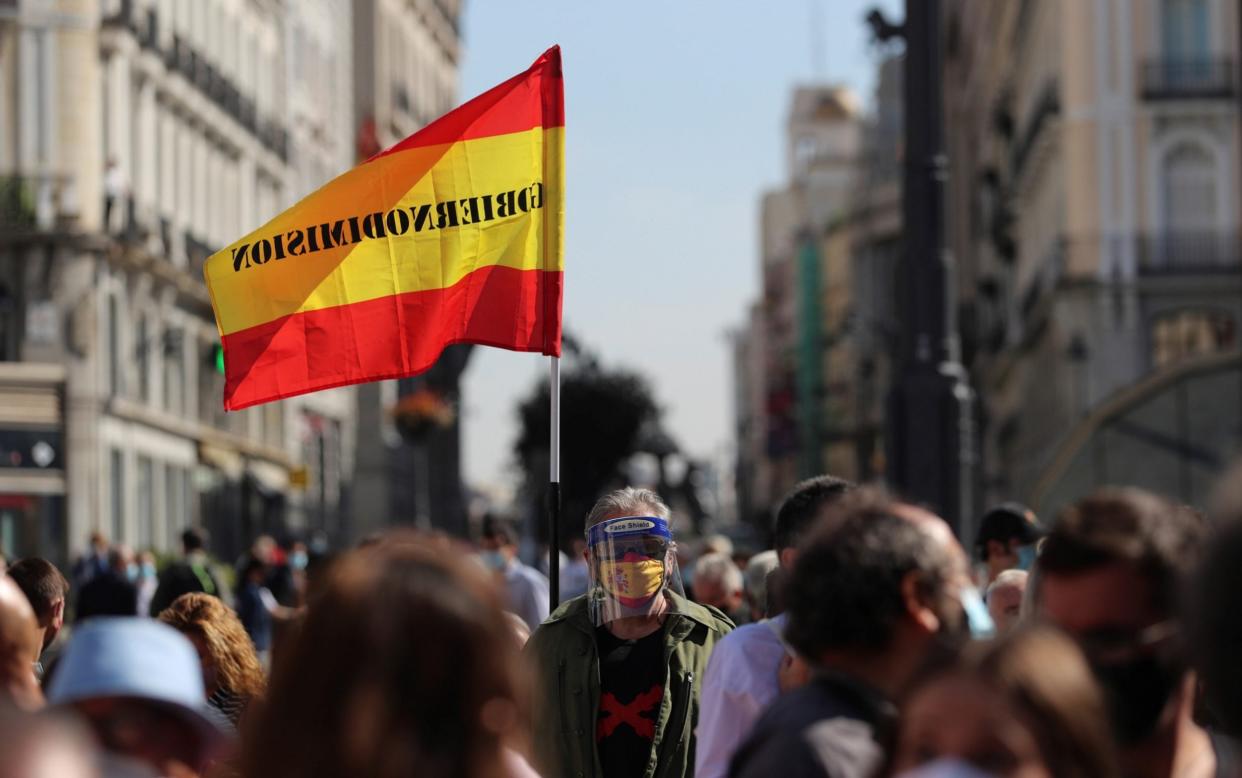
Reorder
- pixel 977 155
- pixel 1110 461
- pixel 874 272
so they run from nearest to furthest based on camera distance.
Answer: pixel 1110 461
pixel 977 155
pixel 874 272

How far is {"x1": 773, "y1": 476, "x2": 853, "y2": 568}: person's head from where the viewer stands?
6.99 m

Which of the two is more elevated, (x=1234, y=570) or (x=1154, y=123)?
(x=1154, y=123)

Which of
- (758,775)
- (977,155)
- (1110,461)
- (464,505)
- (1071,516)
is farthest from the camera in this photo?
(464,505)

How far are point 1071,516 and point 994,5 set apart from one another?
7292cm

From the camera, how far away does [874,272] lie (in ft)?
459

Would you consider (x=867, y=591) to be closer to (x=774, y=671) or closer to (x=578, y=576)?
(x=774, y=671)

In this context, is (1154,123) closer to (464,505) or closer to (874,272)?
(464,505)

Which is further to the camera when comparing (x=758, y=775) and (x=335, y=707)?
(x=758, y=775)

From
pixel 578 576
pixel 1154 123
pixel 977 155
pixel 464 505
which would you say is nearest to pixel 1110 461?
pixel 578 576

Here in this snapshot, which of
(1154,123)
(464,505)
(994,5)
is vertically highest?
(994,5)

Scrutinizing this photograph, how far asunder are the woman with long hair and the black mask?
13.9 ft

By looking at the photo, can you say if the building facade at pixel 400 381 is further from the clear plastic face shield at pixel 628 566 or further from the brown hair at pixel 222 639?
the clear plastic face shield at pixel 628 566

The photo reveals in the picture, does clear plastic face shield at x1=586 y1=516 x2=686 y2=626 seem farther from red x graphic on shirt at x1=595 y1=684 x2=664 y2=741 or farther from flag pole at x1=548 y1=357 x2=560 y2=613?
flag pole at x1=548 y1=357 x2=560 y2=613

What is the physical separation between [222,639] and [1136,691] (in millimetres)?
4491
